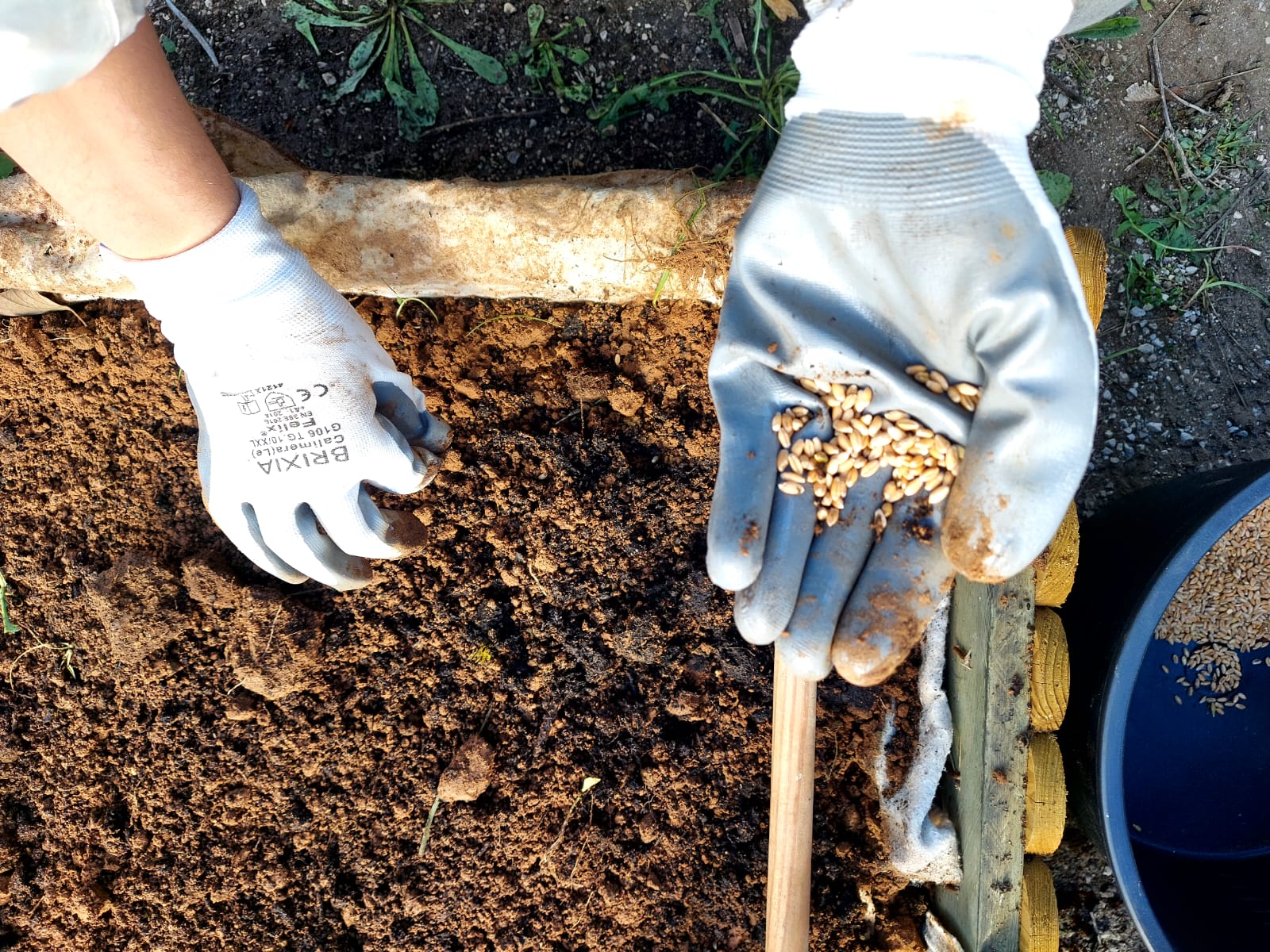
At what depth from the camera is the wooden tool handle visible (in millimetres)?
1316

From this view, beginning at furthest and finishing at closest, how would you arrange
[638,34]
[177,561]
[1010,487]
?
1. [638,34]
2. [177,561]
3. [1010,487]

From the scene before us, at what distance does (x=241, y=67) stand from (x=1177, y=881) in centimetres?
283

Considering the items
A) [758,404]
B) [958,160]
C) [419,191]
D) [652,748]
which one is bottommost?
[652,748]

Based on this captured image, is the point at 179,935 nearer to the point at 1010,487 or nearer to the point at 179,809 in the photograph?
the point at 179,809

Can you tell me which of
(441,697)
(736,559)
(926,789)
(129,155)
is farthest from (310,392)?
(926,789)

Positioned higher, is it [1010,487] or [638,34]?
[638,34]

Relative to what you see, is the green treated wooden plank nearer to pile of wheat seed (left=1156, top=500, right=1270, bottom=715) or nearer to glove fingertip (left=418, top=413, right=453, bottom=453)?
pile of wheat seed (left=1156, top=500, right=1270, bottom=715)

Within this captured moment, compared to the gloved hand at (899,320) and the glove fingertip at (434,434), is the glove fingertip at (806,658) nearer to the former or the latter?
the gloved hand at (899,320)

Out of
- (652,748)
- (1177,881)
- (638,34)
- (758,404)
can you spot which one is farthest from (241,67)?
(1177,881)

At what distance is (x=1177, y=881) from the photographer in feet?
5.49

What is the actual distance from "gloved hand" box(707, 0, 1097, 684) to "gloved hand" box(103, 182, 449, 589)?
628 mm

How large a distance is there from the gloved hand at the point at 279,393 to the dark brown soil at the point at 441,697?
0.68ft

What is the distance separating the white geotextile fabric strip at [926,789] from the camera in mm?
1522

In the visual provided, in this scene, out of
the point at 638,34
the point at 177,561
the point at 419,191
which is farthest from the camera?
the point at 638,34
